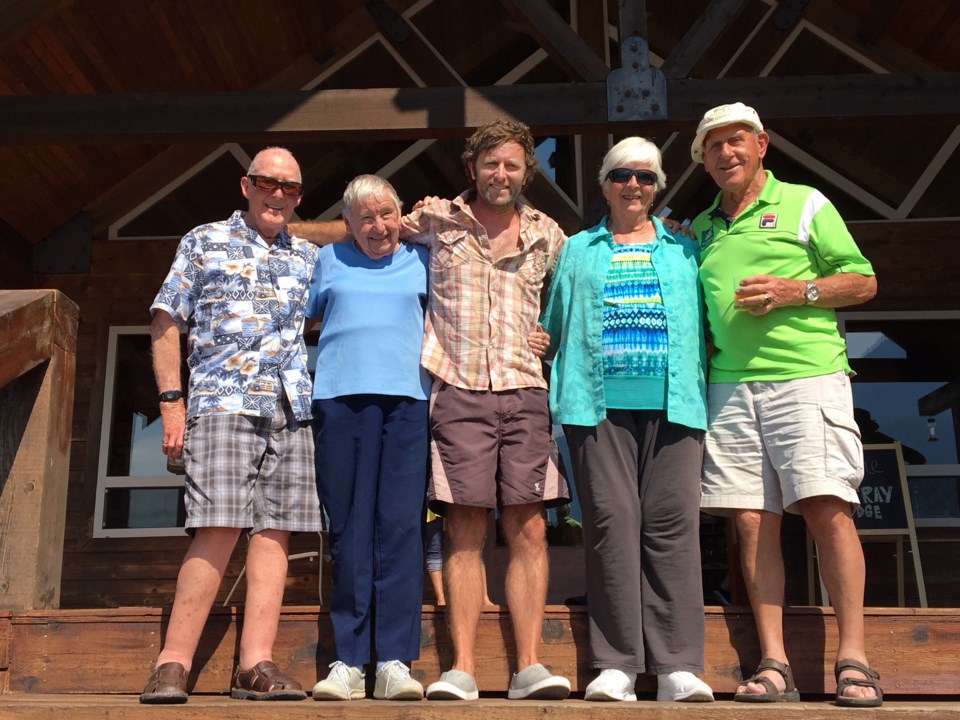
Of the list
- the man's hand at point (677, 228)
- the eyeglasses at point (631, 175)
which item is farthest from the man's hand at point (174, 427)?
the man's hand at point (677, 228)

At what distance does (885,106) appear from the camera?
4711 mm

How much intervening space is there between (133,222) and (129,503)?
5.61 feet

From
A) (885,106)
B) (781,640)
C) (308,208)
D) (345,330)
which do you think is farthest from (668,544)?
(308,208)

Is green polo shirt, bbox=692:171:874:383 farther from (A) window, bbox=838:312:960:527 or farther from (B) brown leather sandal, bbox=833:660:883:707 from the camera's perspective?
(A) window, bbox=838:312:960:527

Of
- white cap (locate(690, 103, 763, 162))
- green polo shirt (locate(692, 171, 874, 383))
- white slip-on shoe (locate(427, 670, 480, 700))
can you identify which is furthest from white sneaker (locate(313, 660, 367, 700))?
white cap (locate(690, 103, 763, 162))

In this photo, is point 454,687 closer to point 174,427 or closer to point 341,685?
point 341,685

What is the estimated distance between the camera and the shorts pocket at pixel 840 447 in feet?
8.79

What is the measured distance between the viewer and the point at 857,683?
2520 mm

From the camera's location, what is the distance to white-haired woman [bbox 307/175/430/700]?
2.69 metres

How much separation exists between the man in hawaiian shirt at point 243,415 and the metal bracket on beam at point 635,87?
2.04 metres

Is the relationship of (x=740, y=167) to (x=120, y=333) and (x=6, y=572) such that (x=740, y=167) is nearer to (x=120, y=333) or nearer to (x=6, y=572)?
(x=6, y=572)

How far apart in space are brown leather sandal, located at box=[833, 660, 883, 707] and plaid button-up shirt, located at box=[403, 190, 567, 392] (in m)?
1.02

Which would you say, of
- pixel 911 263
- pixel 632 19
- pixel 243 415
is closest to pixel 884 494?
pixel 911 263

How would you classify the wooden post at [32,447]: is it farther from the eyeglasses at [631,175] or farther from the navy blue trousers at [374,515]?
the eyeglasses at [631,175]
